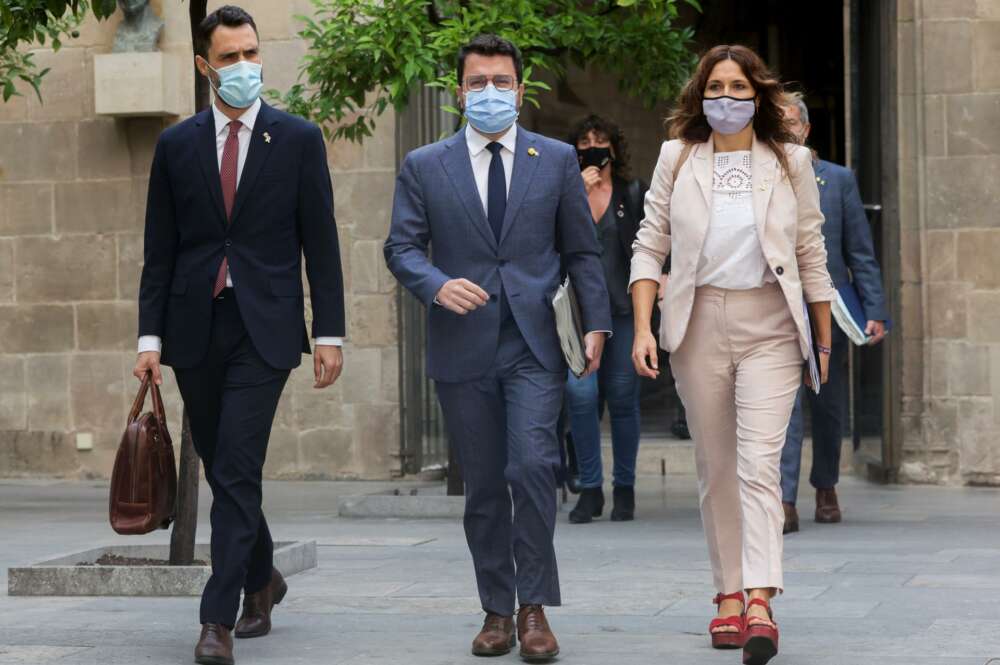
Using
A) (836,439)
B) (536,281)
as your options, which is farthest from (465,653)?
(836,439)

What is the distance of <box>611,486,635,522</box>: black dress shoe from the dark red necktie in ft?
13.6

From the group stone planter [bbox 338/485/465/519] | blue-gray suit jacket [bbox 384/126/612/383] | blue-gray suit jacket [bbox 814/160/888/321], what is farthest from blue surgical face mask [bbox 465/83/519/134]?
stone planter [bbox 338/485/465/519]

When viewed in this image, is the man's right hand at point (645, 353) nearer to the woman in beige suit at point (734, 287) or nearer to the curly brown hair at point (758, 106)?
the woman in beige suit at point (734, 287)

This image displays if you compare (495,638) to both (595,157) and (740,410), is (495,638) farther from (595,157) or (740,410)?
(595,157)

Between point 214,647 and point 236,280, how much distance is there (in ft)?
3.65

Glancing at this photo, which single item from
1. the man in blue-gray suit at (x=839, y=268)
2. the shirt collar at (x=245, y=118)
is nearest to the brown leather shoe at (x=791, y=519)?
the man in blue-gray suit at (x=839, y=268)

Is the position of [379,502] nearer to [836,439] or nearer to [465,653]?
[836,439]

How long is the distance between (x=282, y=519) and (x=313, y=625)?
→ 155 inches

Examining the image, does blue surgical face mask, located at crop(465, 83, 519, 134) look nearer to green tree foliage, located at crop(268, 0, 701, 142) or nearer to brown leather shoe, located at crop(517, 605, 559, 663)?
brown leather shoe, located at crop(517, 605, 559, 663)

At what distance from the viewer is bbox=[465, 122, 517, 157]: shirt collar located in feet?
19.4

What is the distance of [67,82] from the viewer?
12.9m

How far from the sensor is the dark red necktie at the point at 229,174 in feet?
18.9

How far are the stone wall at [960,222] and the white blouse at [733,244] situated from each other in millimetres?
5950

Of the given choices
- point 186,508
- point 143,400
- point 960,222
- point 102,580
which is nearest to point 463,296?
point 143,400
